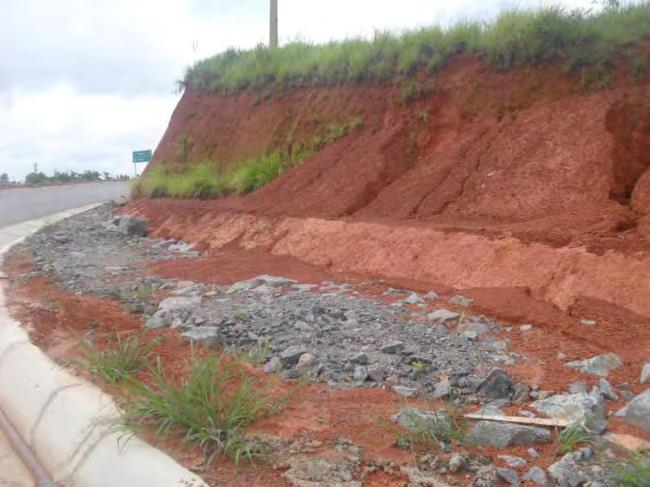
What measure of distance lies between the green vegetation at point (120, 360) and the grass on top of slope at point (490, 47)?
24.5ft

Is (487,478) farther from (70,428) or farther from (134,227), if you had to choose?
(134,227)

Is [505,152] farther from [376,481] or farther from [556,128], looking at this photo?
[376,481]

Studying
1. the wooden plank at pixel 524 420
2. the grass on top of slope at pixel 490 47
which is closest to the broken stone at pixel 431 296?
the wooden plank at pixel 524 420

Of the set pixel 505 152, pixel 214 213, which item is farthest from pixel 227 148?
pixel 505 152

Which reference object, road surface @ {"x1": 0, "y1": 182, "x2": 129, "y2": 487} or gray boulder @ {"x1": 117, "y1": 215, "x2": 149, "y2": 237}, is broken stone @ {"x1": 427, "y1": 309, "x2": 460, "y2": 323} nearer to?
gray boulder @ {"x1": 117, "y1": 215, "x2": 149, "y2": 237}

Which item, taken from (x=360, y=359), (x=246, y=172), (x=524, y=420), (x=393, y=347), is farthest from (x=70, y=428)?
(x=246, y=172)

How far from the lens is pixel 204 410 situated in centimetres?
456

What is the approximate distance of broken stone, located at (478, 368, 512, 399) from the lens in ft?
16.8

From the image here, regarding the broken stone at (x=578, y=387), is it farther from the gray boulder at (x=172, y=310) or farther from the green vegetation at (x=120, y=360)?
the gray boulder at (x=172, y=310)

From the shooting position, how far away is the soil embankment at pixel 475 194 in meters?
7.52

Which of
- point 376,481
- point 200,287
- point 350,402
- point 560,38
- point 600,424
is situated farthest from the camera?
point 560,38

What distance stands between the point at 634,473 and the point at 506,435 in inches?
34.0

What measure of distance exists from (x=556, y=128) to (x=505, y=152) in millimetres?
729

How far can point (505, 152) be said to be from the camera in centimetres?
1060
